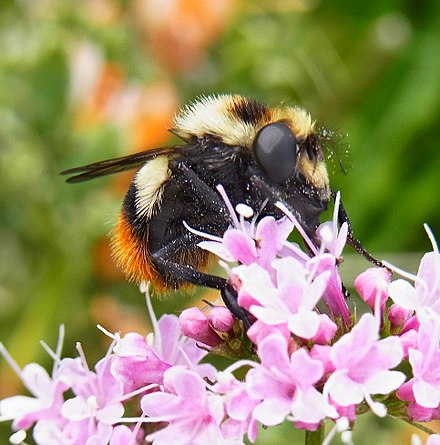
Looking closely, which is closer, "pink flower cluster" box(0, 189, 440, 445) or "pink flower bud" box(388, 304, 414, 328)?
"pink flower cluster" box(0, 189, 440, 445)

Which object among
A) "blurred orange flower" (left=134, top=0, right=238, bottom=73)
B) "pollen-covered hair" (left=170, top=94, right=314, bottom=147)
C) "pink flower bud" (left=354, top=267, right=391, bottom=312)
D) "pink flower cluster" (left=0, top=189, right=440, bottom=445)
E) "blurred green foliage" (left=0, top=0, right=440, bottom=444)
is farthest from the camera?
"blurred orange flower" (left=134, top=0, right=238, bottom=73)

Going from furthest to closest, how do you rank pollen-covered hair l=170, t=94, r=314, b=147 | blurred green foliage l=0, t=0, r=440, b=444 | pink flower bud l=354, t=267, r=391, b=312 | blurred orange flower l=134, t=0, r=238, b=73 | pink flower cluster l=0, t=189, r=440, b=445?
blurred orange flower l=134, t=0, r=238, b=73 → blurred green foliage l=0, t=0, r=440, b=444 → pollen-covered hair l=170, t=94, r=314, b=147 → pink flower bud l=354, t=267, r=391, b=312 → pink flower cluster l=0, t=189, r=440, b=445

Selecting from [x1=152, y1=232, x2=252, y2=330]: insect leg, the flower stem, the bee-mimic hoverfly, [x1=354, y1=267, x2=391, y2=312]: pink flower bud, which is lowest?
the flower stem

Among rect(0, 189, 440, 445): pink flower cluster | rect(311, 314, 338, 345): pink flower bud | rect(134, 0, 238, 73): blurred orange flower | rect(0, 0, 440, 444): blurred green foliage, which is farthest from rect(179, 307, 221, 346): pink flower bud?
rect(134, 0, 238, 73): blurred orange flower

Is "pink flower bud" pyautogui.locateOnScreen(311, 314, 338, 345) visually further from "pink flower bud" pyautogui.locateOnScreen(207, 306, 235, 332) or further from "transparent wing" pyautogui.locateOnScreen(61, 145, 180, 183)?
"transparent wing" pyautogui.locateOnScreen(61, 145, 180, 183)

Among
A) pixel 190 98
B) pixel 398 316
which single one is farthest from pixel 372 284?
pixel 190 98

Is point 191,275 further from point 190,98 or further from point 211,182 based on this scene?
point 190,98

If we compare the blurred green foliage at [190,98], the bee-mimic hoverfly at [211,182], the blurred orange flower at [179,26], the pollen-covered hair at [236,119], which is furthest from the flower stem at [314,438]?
the blurred orange flower at [179,26]

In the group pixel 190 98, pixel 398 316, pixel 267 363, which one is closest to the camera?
pixel 267 363

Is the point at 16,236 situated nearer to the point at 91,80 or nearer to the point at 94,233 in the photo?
the point at 94,233
